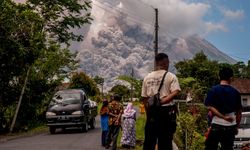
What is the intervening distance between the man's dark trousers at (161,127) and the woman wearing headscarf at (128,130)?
8.74 meters

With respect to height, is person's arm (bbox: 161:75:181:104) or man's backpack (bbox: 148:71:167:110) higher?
person's arm (bbox: 161:75:181:104)

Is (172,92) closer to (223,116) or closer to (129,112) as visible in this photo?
(223,116)

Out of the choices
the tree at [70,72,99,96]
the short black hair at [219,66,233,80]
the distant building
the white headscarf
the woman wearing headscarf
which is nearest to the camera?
the short black hair at [219,66,233,80]

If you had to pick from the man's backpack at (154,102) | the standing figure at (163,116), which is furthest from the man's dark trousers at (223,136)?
the man's backpack at (154,102)

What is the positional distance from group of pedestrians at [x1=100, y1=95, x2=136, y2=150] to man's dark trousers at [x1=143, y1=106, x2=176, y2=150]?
24.8ft

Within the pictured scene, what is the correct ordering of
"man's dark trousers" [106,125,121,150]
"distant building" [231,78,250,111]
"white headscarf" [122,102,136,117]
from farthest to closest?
"distant building" [231,78,250,111]
"white headscarf" [122,102,136,117]
"man's dark trousers" [106,125,121,150]

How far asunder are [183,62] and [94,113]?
4799 centimetres

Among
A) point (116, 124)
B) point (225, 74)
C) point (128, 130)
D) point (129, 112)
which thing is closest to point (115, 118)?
point (116, 124)

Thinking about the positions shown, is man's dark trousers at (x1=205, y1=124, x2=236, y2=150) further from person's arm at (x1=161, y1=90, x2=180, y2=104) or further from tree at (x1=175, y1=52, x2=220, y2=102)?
tree at (x1=175, y1=52, x2=220, y2=102)

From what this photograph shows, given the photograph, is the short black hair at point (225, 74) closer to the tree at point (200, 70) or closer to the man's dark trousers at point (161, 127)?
the man's dark trousers at point (161, 127)

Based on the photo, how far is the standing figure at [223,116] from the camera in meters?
8.97

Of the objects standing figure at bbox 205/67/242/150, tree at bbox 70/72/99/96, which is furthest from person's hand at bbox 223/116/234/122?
tree at bbox 70/72/99/96

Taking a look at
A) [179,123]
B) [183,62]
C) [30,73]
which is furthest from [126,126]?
[183,62]

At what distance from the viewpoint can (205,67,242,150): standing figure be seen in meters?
8.97
